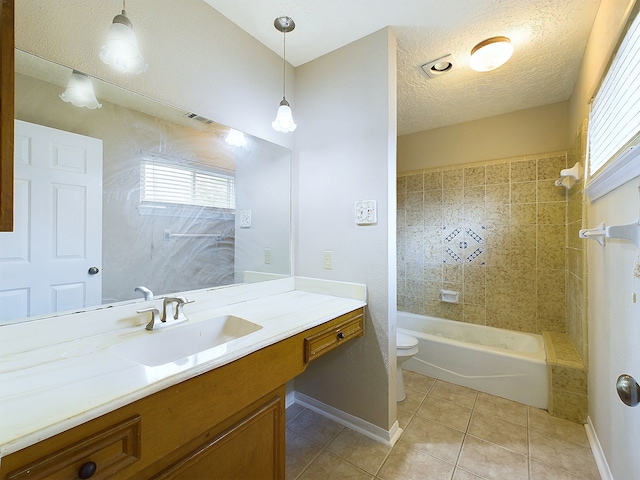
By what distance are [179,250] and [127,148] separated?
1.62 feet

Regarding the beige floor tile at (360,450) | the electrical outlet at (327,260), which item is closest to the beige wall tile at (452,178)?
the electrical outlet at (327,260)

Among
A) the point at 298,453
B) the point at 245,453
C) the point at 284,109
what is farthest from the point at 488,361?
the point at 284,109

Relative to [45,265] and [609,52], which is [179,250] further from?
[609,52]

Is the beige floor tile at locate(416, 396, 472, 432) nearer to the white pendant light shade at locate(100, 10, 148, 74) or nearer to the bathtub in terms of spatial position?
the bathtub

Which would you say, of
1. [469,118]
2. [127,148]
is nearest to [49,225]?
[127,148]

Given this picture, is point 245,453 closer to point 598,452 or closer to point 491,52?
point 598,452

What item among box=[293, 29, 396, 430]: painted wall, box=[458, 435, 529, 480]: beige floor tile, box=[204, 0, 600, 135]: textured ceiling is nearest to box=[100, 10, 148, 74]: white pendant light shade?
box=[204, 0, 600, 135]: textured ceiling

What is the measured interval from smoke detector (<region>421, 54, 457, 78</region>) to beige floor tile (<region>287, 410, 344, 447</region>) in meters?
2.49

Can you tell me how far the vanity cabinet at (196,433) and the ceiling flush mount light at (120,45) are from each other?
3.93 feet

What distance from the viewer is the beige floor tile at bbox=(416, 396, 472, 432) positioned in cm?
177

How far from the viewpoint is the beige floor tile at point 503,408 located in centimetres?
183

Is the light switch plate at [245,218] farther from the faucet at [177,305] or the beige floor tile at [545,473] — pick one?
the beige floor tile at [545,473]

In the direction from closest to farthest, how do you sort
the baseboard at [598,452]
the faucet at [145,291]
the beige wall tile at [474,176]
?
1. the faucet at [145,291]
2. the baseboard at [598,452]
3. the beige wall tile at [474,176]

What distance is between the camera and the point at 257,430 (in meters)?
1.00
